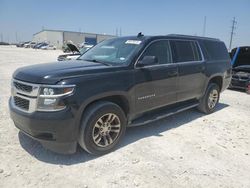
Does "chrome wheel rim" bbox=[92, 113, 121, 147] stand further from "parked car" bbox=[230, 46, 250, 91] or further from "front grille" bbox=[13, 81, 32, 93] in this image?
"parked car" bbox=[230, 46, 250, 91]

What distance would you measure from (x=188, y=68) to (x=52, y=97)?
3.21 metres

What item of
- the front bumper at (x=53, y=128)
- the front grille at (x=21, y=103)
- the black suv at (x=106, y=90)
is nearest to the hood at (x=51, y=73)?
the black suv at (x=106, y=90)

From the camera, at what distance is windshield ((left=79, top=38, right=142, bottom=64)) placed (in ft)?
13.9

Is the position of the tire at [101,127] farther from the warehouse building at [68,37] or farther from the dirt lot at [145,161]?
the warehouse building at [68,37]

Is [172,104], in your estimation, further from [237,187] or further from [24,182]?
[24,182]

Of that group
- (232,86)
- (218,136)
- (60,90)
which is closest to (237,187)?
(218,136)

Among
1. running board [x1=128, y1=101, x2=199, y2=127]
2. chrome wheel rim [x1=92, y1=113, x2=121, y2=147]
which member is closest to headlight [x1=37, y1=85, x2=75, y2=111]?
chrome wheel rim [x1=92, y1=113, x2=121, y2=147]

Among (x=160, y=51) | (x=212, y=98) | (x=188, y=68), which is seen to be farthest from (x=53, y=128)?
(x=212, y=98)

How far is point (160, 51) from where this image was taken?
4.66 meters

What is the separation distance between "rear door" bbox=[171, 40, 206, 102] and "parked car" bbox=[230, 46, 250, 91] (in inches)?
183

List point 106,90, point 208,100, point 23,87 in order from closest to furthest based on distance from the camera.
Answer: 1. point 23,87
2. point 106,90
3. point 208,100

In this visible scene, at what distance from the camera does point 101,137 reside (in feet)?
12.4

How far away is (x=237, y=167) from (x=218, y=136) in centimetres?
119

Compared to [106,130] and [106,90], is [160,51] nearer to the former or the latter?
[106,90]
